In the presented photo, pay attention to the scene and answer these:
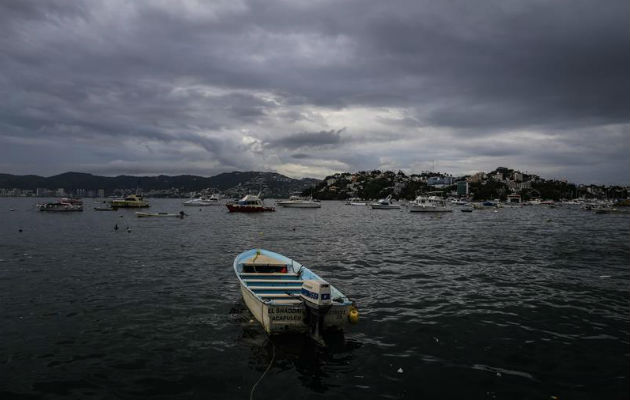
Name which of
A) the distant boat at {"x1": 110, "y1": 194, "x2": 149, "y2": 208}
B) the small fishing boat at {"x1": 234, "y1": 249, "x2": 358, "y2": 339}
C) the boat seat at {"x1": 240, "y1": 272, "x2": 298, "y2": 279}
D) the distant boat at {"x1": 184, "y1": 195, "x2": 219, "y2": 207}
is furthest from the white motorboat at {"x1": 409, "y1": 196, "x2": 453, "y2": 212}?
the small fishing boat at {"x1": 234, "y1": 249, "x2": 358, "y2": 339}

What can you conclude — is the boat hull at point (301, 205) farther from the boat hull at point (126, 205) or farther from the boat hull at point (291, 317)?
the boat hull at point (291, 317)

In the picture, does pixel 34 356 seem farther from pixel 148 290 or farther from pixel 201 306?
pixel 148 290

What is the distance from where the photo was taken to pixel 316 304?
12.4 meters

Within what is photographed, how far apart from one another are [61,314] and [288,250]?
22.6m

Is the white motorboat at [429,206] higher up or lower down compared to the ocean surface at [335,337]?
higher up

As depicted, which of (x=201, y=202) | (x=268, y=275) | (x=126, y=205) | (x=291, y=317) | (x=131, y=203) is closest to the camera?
(x=291, y=317)

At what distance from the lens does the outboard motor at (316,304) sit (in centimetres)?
1232

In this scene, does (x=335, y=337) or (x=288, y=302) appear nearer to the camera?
(x=288, y=302)

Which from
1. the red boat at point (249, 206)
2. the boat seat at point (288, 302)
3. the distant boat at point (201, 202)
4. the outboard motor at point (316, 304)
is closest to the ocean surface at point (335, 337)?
the outboard motor at point (316, 304)

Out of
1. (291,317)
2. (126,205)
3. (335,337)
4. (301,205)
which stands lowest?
(335,337)

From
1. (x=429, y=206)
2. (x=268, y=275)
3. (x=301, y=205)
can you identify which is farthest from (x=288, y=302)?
(x=301, y=205)

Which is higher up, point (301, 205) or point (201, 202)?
point (301, 205)

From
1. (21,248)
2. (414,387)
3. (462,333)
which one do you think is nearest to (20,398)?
(414,387)

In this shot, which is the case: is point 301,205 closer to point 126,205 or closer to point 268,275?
point 126,205
